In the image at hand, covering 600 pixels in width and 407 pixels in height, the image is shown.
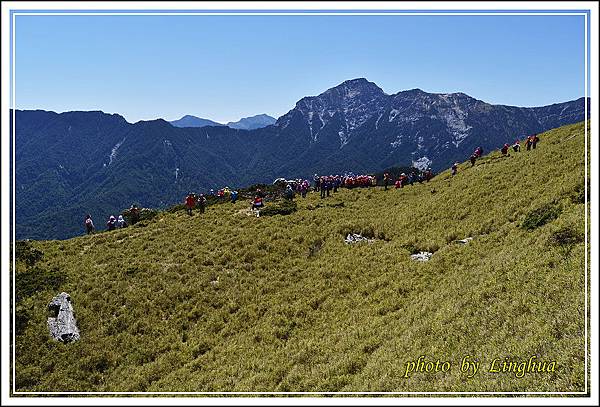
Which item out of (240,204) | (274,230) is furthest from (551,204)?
(240,204)

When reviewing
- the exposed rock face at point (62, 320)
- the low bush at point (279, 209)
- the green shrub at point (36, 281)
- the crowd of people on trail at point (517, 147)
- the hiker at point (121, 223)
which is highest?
the crowd of people on trail at point (517, 147)

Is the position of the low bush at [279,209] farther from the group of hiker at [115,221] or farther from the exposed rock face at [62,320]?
the exposed rock face at [62,320]

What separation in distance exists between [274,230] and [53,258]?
13819 mm

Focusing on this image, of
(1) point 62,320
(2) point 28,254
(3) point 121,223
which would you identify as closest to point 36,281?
(1) point 62,320

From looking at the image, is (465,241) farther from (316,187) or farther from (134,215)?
(134,215)

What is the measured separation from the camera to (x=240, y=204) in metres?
38.2

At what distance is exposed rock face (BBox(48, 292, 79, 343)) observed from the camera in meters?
15.6

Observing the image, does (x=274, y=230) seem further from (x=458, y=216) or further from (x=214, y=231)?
(x=458, y=216)

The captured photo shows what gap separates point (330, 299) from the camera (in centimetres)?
1788

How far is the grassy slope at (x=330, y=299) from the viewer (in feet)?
32.6

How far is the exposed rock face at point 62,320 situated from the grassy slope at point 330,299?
1.29 ft

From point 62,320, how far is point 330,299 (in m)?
11.2

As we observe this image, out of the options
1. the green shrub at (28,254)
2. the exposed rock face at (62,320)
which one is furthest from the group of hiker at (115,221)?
the exposed rock face at (62,320)

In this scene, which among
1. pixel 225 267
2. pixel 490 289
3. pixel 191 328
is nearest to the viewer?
pixel 490 289
